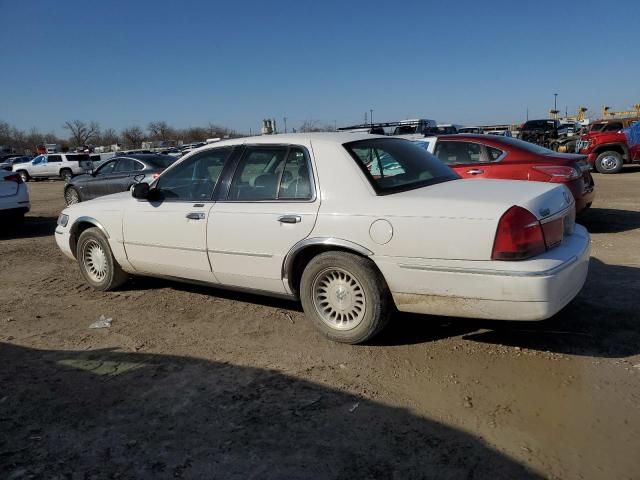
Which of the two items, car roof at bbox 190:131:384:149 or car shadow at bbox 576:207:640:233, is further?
car shadow at bbox 576:207:640:233

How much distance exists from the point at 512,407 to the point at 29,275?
19.7ft

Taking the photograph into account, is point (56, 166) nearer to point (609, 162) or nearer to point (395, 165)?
point (609, 162)

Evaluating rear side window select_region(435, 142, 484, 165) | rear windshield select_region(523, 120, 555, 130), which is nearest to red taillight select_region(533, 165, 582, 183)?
rear side window select_region(435, 142, 484, 165)

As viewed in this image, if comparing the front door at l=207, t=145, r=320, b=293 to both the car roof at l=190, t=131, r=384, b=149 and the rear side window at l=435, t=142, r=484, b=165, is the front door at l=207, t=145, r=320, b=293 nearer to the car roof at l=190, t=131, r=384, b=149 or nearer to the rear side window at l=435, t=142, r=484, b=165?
the car roof at l=190, t=131, r=384, b=149

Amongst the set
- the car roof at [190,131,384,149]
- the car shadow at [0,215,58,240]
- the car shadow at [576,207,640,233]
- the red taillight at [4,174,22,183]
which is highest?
the car roof at [190,131,384,149]

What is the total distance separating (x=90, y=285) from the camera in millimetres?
5902

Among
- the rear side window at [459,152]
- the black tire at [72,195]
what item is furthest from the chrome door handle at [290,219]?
the black tire at [72,195]

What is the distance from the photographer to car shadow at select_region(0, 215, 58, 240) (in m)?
10.1

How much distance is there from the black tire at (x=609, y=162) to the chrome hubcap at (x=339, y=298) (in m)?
16.9

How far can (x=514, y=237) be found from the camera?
328cm

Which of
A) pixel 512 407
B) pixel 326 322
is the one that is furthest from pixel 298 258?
pixel 512 407

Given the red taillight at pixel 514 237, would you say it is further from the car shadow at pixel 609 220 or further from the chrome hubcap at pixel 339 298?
the car shadow at pixel 609 220

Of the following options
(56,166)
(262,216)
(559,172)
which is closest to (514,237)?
(262,216)

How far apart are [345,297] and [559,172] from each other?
183 inches
